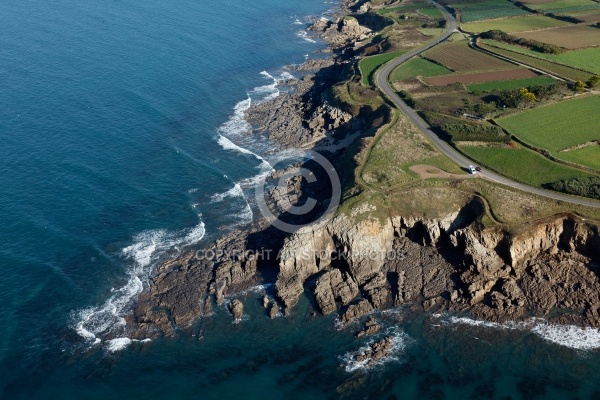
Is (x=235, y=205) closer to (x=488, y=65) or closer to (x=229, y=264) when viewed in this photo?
(x=229, y=264)

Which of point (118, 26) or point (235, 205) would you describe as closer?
point (235, 205)

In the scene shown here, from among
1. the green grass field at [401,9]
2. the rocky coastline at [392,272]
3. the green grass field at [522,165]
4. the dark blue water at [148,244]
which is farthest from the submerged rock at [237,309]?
the green grass field at [401,9]

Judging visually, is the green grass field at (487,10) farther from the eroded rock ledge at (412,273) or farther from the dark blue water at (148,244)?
the eroded rock ledge at (412,273)

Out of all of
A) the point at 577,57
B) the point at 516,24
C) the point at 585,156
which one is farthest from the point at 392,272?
the point at 516,24

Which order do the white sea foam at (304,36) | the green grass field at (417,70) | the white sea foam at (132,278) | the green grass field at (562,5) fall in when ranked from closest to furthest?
1. the white sea foam at (132,278)
2. the green grass field at (417,70)
3. the green grass field at (562,5)
4. the white sea foam at (304,36)

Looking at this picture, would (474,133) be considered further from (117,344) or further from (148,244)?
(117,344)

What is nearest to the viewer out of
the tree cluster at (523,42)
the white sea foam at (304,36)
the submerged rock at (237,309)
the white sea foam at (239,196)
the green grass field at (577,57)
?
the submerged rock at (237,309)

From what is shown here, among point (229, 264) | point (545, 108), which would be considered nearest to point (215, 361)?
point (229, 264)
